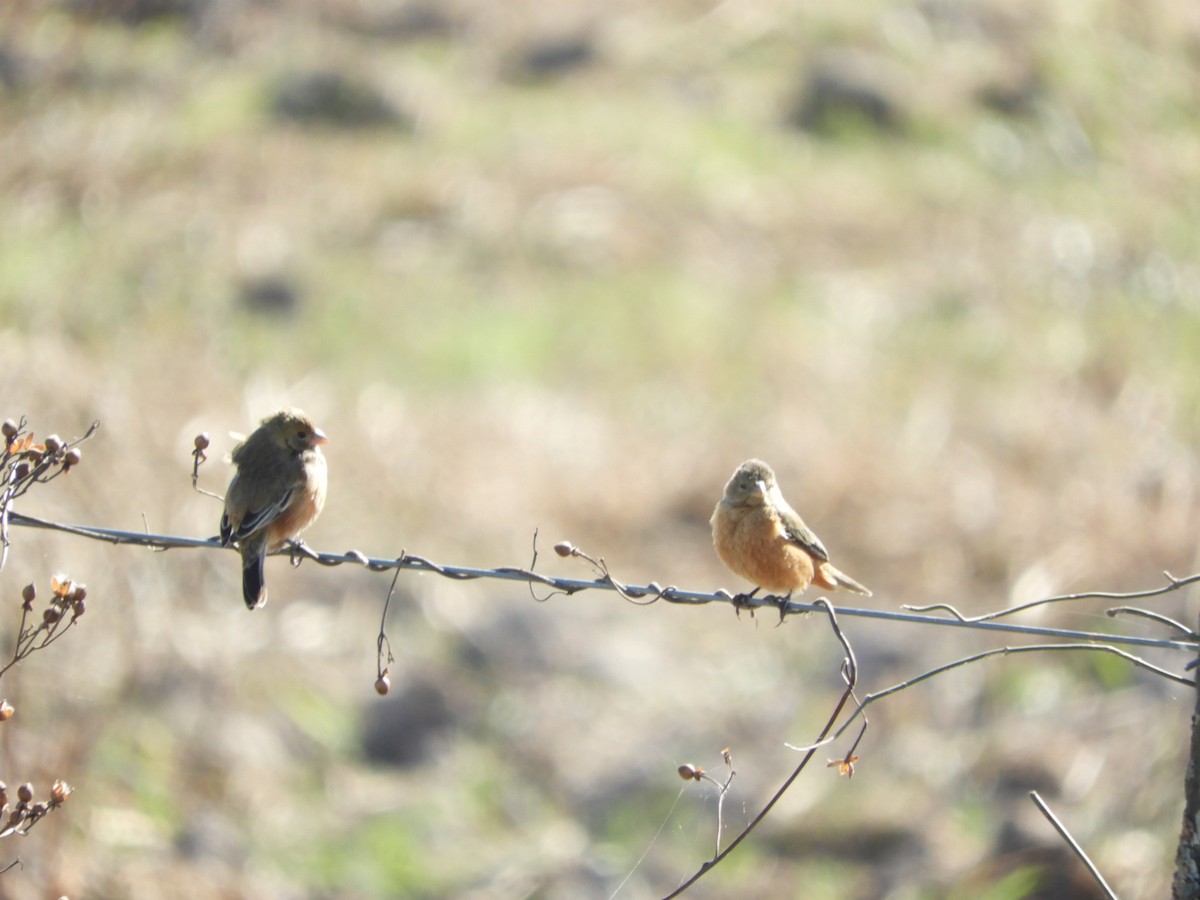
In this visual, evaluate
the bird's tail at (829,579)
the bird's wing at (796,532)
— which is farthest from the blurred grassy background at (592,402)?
the bird's wing at (796,532)

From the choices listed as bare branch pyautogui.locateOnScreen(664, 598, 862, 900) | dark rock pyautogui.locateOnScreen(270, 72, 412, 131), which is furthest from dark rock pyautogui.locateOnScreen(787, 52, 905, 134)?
bare branch pyautogui.locateOnScreen(664, 598, 862, 900)

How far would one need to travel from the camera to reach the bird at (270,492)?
20.4 feet

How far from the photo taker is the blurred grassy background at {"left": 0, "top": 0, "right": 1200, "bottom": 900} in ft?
30.5

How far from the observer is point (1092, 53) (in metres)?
19.8

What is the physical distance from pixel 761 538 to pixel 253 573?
2058 mm

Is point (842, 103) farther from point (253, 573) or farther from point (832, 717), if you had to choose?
point (832, 717)

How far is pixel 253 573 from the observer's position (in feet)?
20.5

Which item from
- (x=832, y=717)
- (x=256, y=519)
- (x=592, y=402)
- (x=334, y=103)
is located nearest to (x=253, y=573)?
(x=256, y=519)

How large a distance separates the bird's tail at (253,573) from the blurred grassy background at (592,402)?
1.84 metres

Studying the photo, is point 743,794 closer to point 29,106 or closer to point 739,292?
point 739,292

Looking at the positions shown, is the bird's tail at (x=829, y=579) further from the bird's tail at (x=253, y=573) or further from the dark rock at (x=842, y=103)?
the dark rock at (x=842, y=103)

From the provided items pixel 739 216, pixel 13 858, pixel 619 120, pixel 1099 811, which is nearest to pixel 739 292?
pixel 739 216

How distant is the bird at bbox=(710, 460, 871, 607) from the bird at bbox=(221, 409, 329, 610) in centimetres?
176

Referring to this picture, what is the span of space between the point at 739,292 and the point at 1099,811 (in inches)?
287
